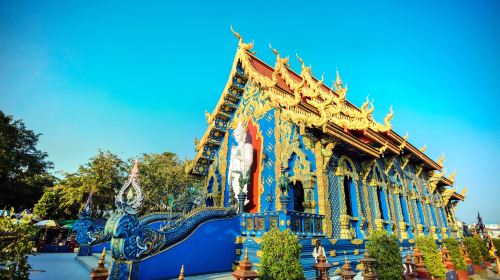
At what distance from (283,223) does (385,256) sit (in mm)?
2219

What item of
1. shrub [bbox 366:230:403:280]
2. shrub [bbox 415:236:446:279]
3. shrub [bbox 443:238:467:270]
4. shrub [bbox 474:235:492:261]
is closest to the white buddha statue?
shrub [bbox 366:230:403:280]

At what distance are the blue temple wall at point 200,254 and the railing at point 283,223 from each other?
0.43m

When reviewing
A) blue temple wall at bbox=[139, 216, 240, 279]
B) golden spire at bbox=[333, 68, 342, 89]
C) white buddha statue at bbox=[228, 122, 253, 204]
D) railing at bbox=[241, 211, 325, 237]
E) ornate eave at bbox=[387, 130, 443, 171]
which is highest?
golden spire at bbox=[333, 68, 342, 89]

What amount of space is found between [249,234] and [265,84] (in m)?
5.45

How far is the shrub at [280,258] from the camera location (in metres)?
4.27

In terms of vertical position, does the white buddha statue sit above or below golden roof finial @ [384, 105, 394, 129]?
below

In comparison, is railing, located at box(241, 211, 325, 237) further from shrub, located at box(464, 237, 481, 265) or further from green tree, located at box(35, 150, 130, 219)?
green tree, located at box(35, 150, 130, 219)

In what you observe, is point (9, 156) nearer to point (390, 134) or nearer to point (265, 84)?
point (265, 84)

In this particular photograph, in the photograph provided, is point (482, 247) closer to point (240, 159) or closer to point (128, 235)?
point (240, 159)

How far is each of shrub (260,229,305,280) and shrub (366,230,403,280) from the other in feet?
7.54

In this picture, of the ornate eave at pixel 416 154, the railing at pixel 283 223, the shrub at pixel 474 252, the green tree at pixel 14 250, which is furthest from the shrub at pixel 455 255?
the green tree at pixel 14 250

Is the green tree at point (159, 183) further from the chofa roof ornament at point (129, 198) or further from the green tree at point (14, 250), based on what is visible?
the green tree at point (14, 250)

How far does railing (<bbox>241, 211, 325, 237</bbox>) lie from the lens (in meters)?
6.35

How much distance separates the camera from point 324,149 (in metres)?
8.18
